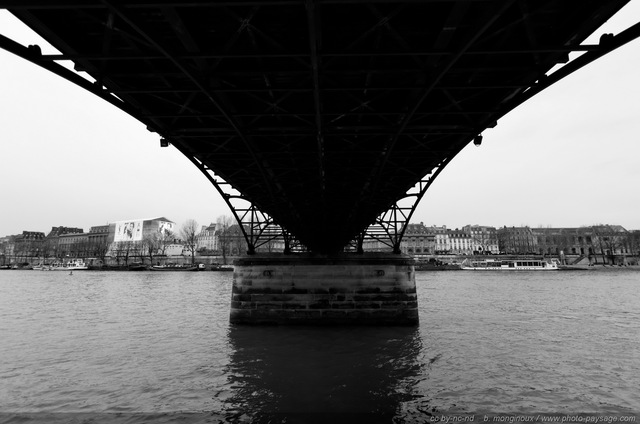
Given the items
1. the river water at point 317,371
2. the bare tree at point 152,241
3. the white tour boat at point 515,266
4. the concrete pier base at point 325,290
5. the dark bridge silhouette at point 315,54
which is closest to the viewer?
the dark bridge silhouette at point 315,54

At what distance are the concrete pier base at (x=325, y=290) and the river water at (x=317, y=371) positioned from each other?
983 millimetres

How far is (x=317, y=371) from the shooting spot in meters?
11.8

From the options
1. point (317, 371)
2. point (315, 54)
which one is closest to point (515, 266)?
point (317, 371)

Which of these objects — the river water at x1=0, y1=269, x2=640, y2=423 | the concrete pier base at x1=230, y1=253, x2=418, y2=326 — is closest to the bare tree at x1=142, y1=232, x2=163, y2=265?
the concrete pier base at x1=230, y1=253, x2=418, y2=326

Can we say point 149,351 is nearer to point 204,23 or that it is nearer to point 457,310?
point 204,23

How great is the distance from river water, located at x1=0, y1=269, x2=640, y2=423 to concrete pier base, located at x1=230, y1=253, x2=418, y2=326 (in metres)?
0.98

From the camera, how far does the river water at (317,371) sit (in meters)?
8.80

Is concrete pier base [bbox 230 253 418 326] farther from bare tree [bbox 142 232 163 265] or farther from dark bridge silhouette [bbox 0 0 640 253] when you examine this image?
bare tree [bbox 142 232 163 265]

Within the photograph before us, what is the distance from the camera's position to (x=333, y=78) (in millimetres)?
8336

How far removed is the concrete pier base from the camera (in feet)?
63.7

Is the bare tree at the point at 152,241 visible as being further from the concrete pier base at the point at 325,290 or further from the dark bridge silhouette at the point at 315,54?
the dark bridge silhouette at the point at 315,54

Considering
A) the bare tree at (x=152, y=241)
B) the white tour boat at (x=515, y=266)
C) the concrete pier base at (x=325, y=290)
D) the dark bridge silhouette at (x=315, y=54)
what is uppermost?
the bare tree at (x=152, y=241)

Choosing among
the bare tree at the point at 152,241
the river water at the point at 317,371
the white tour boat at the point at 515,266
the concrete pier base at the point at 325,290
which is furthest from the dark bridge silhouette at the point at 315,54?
the bare tree at the point at 152,241

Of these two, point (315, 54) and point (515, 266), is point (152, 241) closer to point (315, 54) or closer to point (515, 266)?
point (515, 266)
